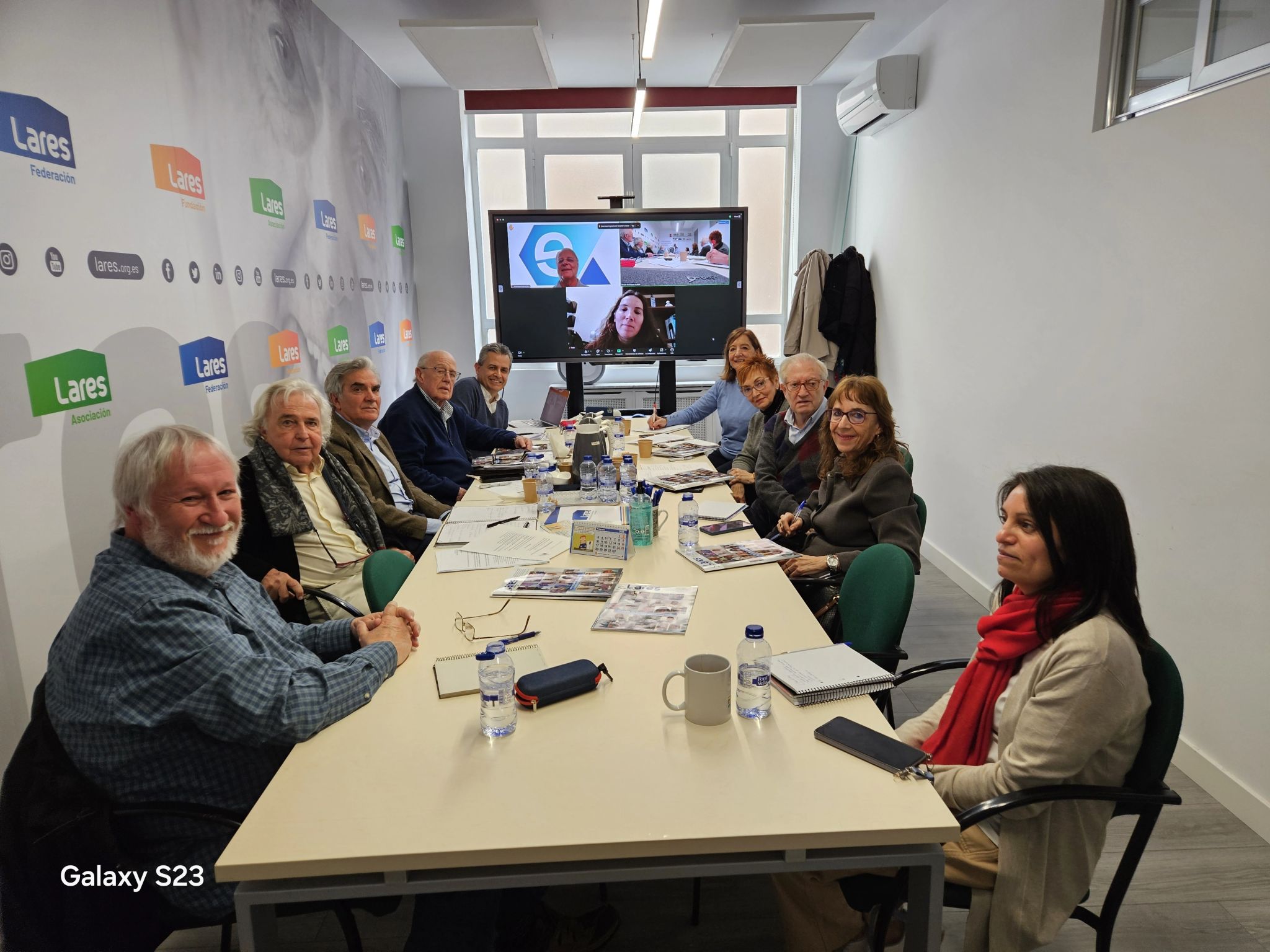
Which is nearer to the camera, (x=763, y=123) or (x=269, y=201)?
(x=269, y=201)

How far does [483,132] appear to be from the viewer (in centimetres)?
741

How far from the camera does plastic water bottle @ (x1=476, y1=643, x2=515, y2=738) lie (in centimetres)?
159

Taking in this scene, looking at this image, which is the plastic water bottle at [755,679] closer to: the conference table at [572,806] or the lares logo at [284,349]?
the conference table at [572,806]

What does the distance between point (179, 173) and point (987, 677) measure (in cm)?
368

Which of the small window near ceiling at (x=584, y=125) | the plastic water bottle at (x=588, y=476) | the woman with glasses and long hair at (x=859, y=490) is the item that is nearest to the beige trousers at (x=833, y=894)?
the woman with glasses and long hair at (x=859, y=490)

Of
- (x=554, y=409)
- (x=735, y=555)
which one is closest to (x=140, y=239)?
(x=735, y=555)

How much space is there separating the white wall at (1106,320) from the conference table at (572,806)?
6.00ft

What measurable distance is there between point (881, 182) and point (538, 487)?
4.38 metres

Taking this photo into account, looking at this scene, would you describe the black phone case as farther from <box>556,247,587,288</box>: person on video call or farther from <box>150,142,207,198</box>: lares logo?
<box>556,247,587,288</box>: person on video call

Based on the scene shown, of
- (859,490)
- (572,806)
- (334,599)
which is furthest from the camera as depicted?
(859,490)

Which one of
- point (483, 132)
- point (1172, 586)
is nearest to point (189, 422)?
point (1172, 586)

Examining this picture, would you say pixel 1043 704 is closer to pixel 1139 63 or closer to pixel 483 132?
pixel 1139 63

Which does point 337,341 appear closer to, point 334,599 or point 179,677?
point 334,599

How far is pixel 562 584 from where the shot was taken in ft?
7.89
